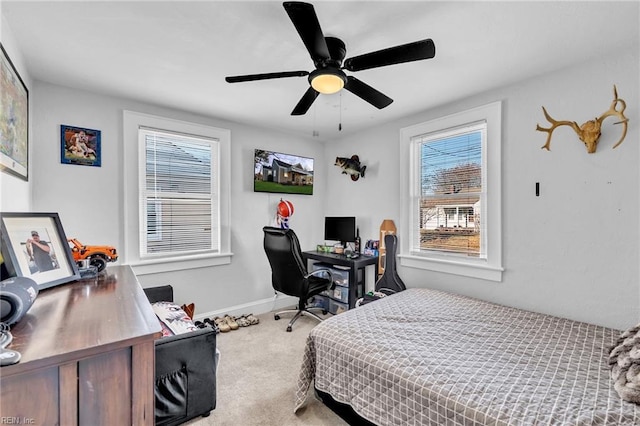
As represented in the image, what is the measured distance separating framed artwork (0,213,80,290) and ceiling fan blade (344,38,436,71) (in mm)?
1831

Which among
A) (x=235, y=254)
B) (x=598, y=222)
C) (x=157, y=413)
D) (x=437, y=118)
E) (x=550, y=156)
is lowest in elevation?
(x=157, y=413)

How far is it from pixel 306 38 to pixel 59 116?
2352mm

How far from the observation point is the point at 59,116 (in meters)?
2.38

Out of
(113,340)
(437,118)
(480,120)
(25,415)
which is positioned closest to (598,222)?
(480,120)

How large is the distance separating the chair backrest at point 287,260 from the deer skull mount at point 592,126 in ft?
7.66

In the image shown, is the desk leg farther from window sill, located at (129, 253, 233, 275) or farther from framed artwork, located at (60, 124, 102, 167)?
framed artwork, located at (60, 124, 102, 167)

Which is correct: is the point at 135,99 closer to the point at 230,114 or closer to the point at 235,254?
the point at 230,114

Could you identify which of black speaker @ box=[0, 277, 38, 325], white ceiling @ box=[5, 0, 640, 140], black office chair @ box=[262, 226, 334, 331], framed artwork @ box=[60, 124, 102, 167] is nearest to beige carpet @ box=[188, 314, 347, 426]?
black office chair @ box=[262, 226, 334, 331]

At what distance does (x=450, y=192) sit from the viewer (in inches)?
114

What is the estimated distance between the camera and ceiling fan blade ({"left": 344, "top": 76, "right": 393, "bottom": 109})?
1.86m

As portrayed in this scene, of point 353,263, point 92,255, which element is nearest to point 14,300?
point 92,255

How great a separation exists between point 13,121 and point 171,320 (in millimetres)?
1575

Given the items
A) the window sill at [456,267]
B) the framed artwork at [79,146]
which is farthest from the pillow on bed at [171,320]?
the window sill at [456,267]

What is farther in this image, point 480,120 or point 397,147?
A: point 397,147
